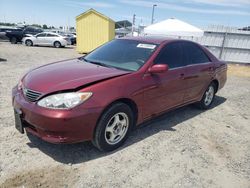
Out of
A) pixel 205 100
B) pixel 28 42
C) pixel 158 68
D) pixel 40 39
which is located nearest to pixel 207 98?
pixel 205 100

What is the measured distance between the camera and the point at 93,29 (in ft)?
60.7

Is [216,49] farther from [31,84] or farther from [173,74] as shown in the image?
[31,84]

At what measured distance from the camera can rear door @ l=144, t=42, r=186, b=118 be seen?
3.82m

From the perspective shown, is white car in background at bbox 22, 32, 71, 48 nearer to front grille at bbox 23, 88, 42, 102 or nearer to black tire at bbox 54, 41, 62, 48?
black tire at bbox 54, 41, 62, 48

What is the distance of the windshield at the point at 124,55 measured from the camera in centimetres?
388

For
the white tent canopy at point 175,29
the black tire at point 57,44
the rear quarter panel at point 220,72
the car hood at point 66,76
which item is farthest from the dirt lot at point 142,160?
the black tire at point 57,44

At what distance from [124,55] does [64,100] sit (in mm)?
1593

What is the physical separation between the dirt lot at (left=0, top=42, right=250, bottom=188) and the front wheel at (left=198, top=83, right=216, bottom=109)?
95cm

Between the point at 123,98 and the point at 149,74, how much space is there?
682 mm

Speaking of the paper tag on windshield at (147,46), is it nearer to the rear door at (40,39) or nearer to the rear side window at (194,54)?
the rear side window at (194,54)

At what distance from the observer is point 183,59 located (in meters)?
4.67

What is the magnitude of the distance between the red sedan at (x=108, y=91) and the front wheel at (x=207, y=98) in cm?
67

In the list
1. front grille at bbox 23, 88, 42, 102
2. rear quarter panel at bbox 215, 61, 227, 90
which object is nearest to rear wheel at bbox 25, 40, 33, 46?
rear quarter panel at bbox 215, 61, 227, 90

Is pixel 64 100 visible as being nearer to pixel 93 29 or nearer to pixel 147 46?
pixel 147 46
